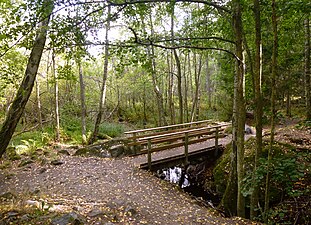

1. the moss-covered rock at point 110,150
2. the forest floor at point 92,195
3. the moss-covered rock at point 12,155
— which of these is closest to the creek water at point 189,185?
the forest floor at point 92,195

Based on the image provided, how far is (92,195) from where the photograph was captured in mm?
5910

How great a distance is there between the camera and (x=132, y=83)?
2119cm

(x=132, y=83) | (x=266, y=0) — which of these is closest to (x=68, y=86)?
(x=132, y=83)

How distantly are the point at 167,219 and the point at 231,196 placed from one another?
233 cm

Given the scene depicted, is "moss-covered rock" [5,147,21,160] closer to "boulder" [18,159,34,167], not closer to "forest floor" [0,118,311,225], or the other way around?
"forest floor" [0,118,311,225]

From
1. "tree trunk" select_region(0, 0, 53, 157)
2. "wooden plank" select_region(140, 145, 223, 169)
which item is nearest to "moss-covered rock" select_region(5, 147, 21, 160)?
"wooden plank" select_region(140, 145, 223, 169)

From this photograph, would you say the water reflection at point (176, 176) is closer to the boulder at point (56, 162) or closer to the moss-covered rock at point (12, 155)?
the boulder at point (56, 162)

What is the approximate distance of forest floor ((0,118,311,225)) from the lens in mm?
4150

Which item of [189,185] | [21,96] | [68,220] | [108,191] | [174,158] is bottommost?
[189,185]

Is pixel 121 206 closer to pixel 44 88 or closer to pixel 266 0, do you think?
pixel 266 0

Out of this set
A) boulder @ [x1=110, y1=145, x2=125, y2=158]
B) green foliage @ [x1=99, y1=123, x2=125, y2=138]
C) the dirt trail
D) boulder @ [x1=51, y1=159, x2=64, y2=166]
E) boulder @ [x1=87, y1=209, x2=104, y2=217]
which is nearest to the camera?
boulder @ [x1=87, y1=209, x2=104, y2=217]

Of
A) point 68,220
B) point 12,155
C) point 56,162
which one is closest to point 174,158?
point 56,162

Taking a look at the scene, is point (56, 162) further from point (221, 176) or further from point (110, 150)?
point (221, 176)

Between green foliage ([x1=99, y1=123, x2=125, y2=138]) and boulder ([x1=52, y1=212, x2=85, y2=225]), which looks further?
green foliage ([x1=99, y1=123, x2=125, y2=138])
